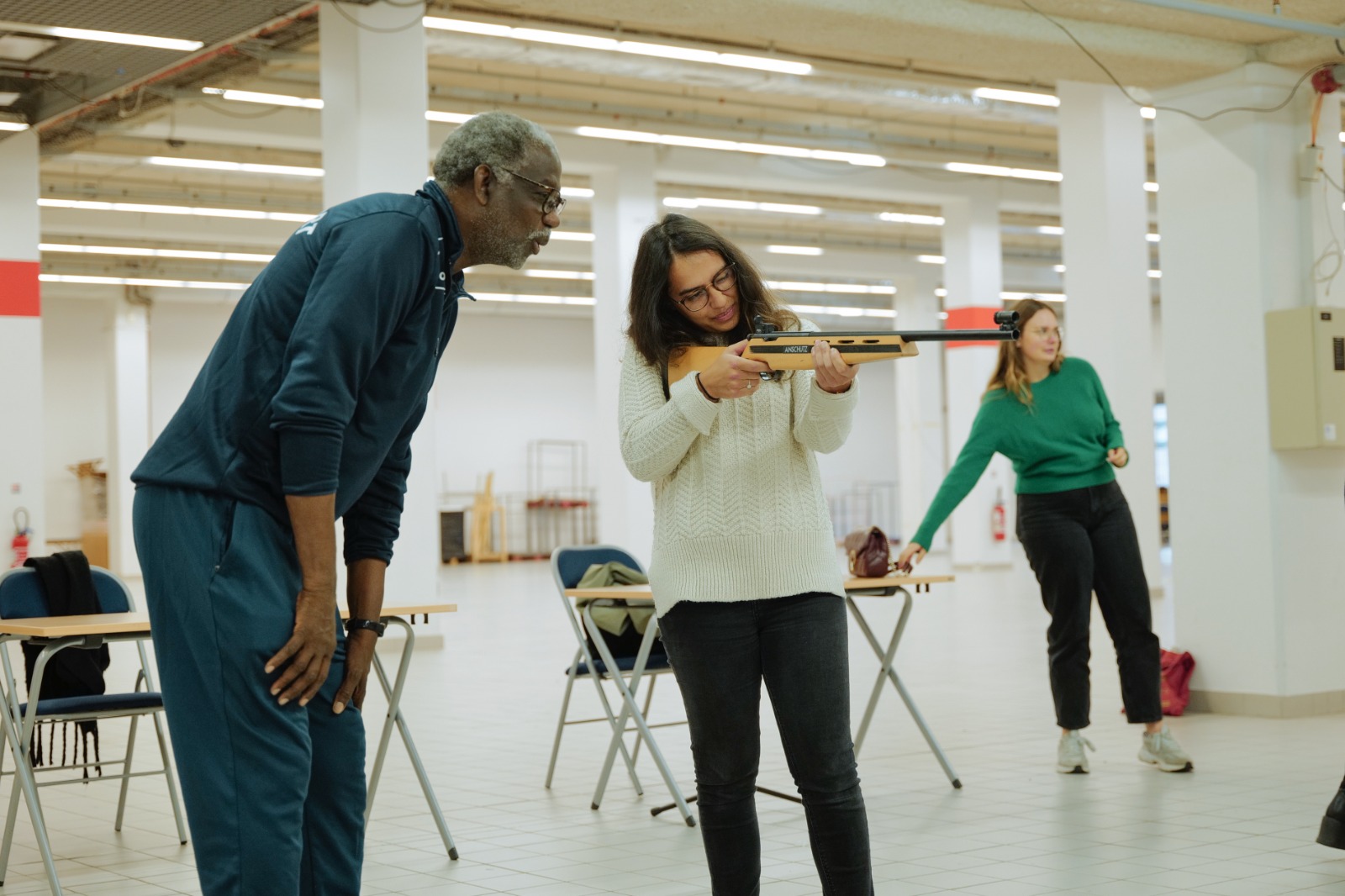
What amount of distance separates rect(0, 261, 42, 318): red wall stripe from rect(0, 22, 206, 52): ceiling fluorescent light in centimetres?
473

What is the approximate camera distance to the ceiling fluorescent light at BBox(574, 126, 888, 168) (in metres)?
14.3

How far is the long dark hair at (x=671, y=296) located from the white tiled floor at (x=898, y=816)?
5.47 feet

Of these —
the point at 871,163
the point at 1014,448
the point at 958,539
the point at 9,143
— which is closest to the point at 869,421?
the point at 958,539

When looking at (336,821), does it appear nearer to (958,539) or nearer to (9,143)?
(9,143)

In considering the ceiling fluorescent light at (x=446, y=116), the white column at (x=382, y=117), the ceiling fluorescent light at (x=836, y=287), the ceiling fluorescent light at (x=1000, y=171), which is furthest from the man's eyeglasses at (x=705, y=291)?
the ceiling fluorescent light at (x=836, y=287)

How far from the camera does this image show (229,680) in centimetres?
190

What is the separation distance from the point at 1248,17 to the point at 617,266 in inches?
402

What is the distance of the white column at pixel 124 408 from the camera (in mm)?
21391

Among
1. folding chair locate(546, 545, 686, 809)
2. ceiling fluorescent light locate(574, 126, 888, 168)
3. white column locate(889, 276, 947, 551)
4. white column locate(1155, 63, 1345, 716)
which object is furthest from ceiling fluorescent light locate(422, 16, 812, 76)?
white column locate(889, 276, 947, 551)

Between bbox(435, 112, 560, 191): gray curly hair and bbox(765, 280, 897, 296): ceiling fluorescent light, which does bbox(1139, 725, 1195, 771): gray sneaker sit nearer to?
bbox(435, 112, 560, 191): gray curly hair

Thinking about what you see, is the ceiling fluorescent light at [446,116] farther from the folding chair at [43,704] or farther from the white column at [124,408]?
the white column at [124,408]

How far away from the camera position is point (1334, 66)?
6.72 meters

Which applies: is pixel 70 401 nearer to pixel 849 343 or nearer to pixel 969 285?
pixel 969 285

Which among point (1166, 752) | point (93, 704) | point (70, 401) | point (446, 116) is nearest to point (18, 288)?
point (446, 116)
